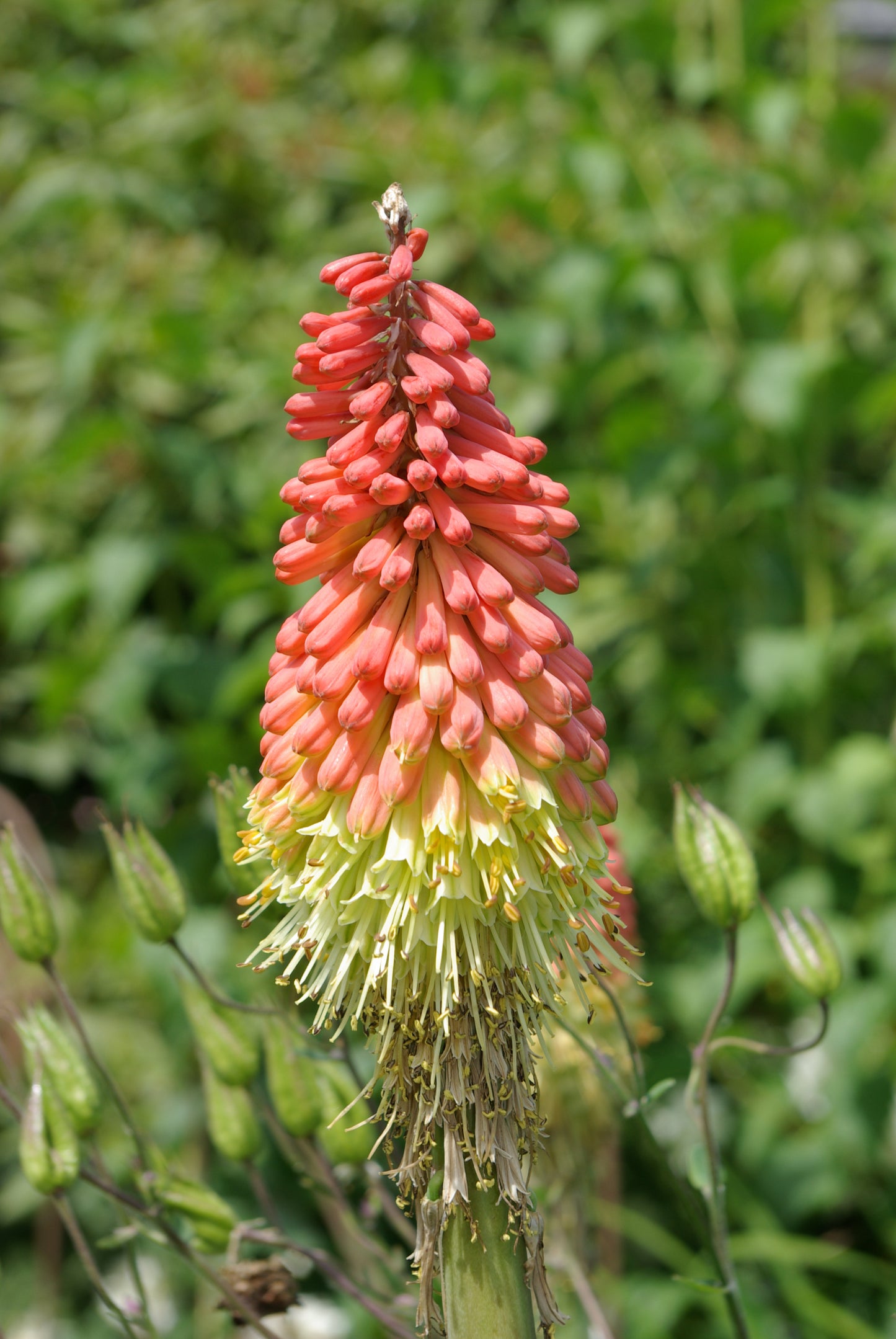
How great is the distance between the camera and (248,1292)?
149 centimetres

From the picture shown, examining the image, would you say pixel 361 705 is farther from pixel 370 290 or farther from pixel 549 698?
pixel 370 290

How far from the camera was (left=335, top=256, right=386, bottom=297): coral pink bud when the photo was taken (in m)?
1.16

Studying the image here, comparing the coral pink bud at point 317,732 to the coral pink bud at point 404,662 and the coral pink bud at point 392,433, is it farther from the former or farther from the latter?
the coral pink bud at point 392,433

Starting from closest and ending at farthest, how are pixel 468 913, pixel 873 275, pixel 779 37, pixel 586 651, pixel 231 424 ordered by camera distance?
pixel 468 913, pixel 586 651, pixel 231 424, pixel 873 275, pixel 779 37

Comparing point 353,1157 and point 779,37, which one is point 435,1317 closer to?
point 353,1157

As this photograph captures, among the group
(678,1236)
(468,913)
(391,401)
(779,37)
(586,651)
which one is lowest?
(678,1236)

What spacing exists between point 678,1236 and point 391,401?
2913mm

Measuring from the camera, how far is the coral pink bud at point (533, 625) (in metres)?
1.16

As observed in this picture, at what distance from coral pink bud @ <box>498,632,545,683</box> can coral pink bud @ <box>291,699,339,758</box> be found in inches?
6.8

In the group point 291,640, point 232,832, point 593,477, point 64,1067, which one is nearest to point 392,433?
point 291,640

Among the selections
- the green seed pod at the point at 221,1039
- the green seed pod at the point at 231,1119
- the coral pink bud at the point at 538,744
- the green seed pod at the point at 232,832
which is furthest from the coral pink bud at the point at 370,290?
the green seed pod at the point at 231,1119

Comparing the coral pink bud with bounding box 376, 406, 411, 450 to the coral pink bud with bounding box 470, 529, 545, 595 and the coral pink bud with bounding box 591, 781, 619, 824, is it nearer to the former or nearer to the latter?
the coral pink bud with bounding box 470, 529, 545, 595

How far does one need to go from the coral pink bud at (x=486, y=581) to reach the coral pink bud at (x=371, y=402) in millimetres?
160

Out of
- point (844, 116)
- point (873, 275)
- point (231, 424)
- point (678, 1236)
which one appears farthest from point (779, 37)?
point (678, 1236)
